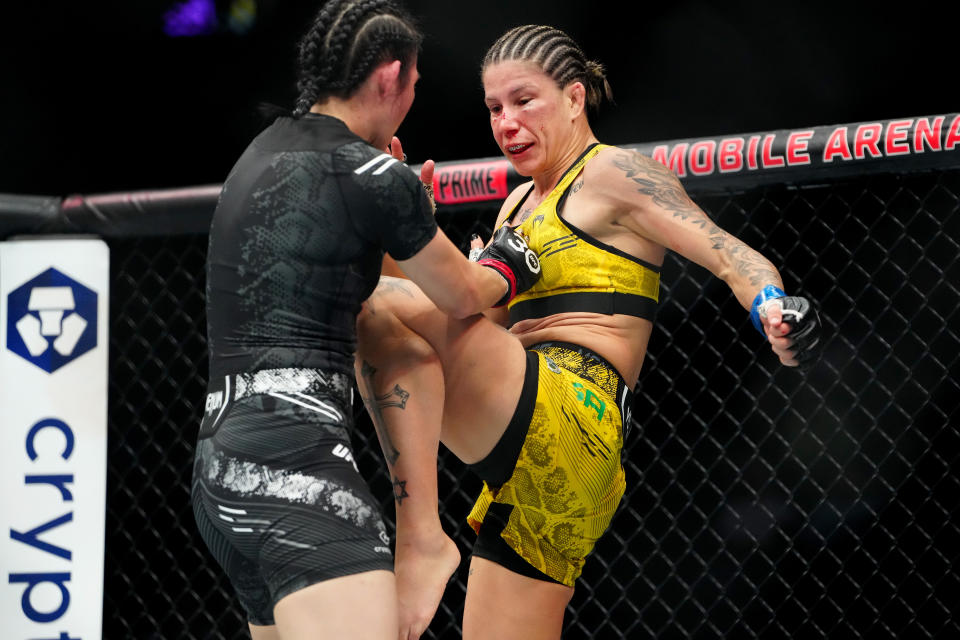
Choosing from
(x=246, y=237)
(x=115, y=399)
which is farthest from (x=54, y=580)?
(x=246, y=237)

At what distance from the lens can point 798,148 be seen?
1.84 meters

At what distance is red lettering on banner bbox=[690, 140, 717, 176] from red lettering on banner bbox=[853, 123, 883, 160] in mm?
249

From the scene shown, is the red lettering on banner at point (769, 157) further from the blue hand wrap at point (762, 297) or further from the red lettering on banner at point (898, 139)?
the blue hand wrap at point (762, 297)

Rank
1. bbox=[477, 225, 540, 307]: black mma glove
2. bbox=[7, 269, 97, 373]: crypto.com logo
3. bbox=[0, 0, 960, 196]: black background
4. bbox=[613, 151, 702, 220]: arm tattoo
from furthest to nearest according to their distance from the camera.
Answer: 1. bbox=[0, 0, 960, 196]: black background
2. bbox=[7, 269, 97, 373]: crypto.com logo
3. bbox=[613, 151, 702, 220]: arm tattoo
4. bbox=[477, 225, 540, 307]: black mma glove

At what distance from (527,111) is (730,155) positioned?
416 millimetres

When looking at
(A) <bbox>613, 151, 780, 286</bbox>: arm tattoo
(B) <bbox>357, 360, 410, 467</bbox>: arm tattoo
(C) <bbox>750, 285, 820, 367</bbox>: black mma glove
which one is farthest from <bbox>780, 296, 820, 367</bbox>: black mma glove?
(B) <bbox>357, 360, 410, 467</bbox>: arm tattoo

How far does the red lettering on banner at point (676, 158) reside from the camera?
1.92 m

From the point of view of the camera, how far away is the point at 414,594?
1.28 meters

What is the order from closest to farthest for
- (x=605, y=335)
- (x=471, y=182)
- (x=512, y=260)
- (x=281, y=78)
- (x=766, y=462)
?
(x=512, y=260), (x=605, y=335), (x=471, y=182), (x=766, y=462), (x=281, y=78)

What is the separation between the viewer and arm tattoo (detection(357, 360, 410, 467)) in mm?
1306

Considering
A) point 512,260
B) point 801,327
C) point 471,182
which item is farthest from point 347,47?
point 471,182

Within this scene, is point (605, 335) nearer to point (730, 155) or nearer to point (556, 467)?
point (556, 467)

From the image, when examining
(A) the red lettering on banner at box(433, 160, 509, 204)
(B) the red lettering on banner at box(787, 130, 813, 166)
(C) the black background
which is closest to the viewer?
(B) the red lettering on banner at box(787, 130, 813, 166)

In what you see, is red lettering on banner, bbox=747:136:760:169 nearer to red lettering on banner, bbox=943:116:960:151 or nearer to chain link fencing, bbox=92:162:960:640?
red lettering on banner, bbox=943:116:960:151
